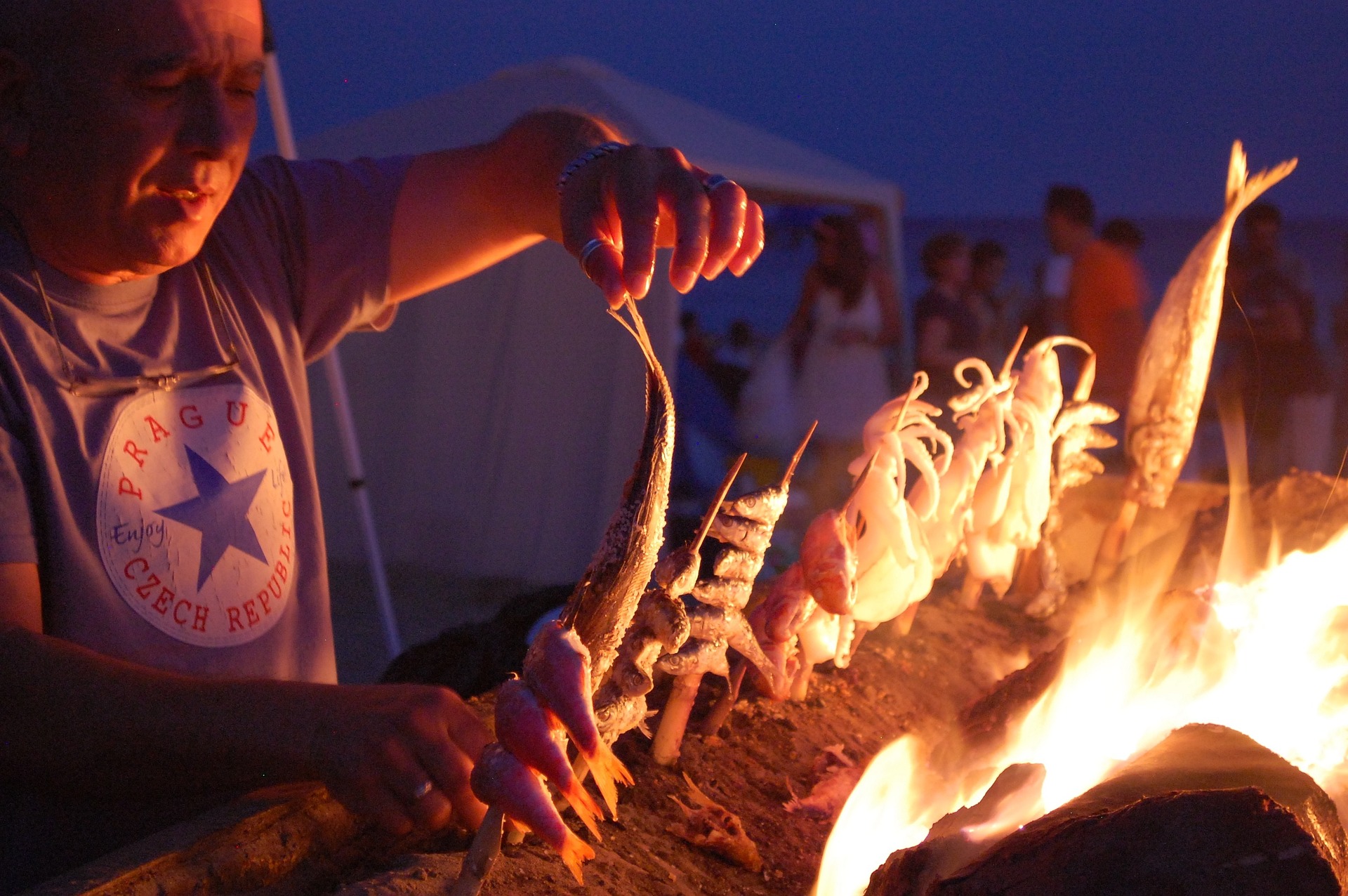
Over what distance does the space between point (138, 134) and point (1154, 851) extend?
1.38 m

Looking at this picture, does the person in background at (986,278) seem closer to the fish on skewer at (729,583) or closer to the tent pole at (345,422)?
the tent pole at (345,422)

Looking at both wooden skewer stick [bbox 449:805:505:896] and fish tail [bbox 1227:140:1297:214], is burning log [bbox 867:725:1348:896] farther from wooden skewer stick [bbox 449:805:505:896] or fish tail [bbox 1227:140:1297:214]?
fish tail [bbox 1227:140:1297:214]

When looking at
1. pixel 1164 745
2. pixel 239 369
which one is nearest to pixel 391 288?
pixel 239 369

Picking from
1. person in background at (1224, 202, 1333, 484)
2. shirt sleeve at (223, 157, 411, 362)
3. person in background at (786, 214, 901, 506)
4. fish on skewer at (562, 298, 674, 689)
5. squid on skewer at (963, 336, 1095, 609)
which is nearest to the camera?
fish on skewer at (562, 298, 674, 689)

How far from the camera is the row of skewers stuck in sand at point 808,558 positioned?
947 millimetres

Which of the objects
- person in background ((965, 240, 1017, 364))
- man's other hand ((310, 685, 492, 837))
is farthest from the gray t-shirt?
person in background ((965, 240, 1017, 364))

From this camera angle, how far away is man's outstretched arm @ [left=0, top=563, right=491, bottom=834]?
3.22 ft

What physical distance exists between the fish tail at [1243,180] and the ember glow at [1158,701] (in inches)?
29.4

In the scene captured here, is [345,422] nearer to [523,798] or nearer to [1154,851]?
[523,798]

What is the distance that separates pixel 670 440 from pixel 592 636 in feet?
0.74

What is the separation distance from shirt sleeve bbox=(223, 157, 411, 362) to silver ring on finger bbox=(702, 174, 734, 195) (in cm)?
73

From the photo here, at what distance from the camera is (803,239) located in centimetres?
785

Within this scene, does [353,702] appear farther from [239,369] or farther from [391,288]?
[391,288]

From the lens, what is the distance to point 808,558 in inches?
58.3
